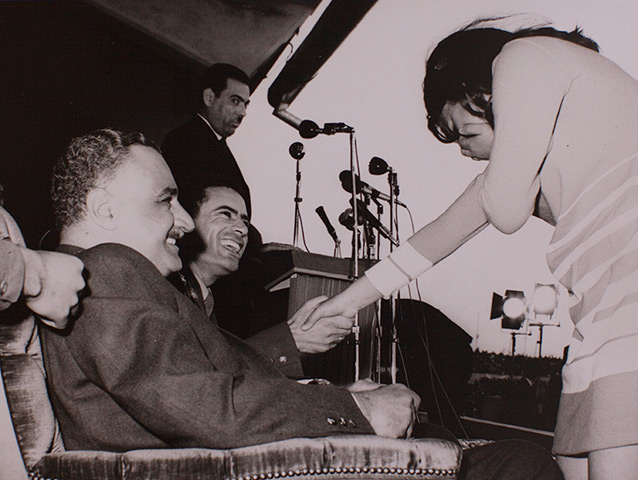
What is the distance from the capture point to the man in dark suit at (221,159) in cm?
294

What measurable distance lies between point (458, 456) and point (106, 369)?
0.62 metres

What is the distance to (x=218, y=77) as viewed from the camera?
3.51 metres

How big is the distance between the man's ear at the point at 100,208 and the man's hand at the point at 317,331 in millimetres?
686

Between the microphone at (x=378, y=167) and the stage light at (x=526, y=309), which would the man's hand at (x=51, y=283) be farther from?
the stage light at (x=526, y=309)

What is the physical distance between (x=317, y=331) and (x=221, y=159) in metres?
1.84

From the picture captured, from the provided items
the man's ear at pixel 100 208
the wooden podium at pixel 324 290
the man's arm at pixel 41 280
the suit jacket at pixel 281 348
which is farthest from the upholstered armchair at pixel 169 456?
the wooden podium at pixel 324 290

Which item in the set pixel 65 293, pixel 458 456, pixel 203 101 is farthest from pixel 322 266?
pixel 65 293

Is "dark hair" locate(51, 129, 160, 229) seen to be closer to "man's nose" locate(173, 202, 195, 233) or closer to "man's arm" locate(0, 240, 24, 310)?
"man's nose" locate(173, 202, 195, 233)

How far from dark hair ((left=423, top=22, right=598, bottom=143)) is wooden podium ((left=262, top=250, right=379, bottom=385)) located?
1.45m

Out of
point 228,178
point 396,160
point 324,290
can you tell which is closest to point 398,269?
point 324,290

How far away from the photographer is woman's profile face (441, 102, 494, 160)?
1.42 metres

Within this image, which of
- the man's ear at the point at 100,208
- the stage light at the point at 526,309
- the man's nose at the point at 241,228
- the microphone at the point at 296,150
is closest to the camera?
the man's ear at the point at 100,208

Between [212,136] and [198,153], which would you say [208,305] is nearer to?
[198,153]

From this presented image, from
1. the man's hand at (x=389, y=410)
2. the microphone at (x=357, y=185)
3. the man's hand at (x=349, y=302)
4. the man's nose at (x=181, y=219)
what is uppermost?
the microphone at (x=357, y=185)
